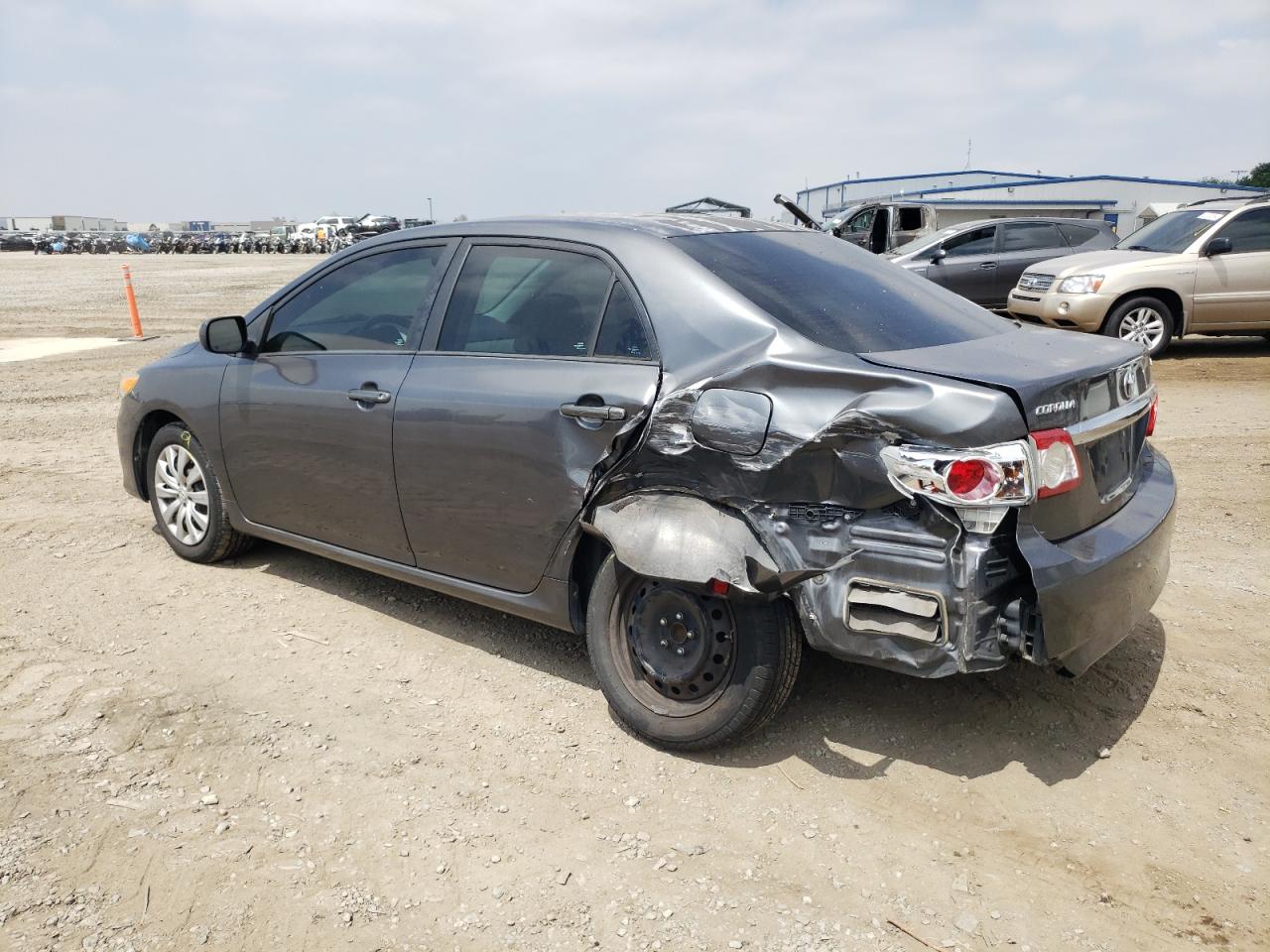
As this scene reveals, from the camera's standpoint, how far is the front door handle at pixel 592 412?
10.6 feet

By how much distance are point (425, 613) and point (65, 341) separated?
1295 cm

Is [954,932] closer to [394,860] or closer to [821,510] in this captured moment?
[821,510]

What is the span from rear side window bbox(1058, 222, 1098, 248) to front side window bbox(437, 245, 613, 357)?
1284 cm

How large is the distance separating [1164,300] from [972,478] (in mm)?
9224

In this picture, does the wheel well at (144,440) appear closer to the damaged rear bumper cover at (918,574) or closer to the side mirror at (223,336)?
the side mirror at (223,336)

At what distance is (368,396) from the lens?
12.9 feet

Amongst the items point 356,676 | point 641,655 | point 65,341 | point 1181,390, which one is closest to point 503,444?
point 641,655

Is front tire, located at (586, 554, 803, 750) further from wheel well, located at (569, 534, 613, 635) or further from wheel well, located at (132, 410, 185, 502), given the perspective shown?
wheel well, located at (132, 410, 185, 502)

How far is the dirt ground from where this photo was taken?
8.38 ft

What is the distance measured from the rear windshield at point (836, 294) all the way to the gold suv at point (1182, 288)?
23.3 ft

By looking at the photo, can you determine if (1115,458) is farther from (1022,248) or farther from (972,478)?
(1022,248)

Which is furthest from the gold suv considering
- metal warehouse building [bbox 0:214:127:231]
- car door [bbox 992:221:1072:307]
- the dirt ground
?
metal warehouse building [bbox 0:214:127:231]

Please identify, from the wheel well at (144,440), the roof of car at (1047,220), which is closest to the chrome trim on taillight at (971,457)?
the wheel well at (144,440)

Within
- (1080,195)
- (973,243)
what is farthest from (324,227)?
(973,243)
